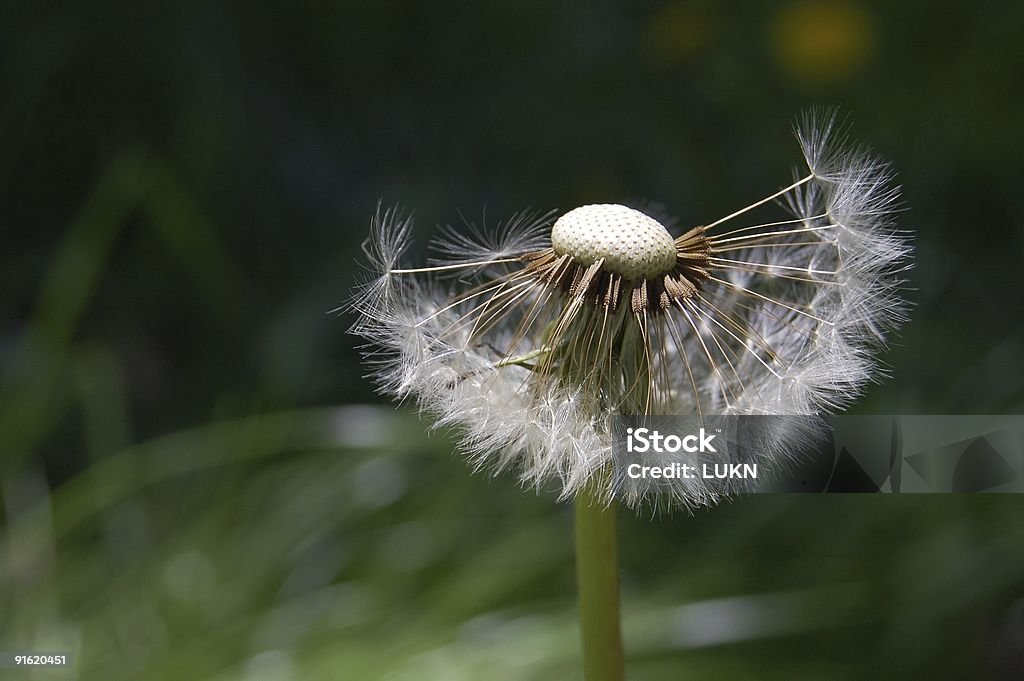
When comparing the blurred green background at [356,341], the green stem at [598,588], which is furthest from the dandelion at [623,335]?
the blurred green background at [356,341]

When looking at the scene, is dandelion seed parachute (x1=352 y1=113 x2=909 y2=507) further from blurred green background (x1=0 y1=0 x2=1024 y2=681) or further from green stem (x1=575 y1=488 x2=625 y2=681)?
blurred green background (x1=0 y1=0 x2=1024 y2=681)

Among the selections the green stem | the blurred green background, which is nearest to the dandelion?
the green stem

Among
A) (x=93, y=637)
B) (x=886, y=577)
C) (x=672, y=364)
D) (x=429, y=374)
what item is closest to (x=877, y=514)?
(x=886, y=577)

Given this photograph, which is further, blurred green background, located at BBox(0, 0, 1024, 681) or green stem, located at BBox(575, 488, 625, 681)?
blurred green background, located at BBox(0, 0, 1024, 681)

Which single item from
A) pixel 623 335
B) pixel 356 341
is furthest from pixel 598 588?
pixel 356 341

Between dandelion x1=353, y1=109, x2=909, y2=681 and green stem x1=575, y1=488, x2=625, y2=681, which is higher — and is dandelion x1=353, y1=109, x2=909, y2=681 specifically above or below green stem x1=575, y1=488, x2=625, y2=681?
above

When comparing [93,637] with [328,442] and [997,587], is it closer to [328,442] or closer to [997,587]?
[328,442]

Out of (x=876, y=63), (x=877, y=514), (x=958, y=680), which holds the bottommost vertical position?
(x=958, y=680)
